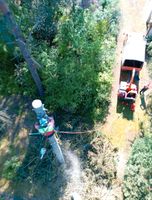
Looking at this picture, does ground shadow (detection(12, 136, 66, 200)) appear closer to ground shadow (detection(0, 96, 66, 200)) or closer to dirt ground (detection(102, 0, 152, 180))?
ground shadow (detection(0, 96, 66, 200))

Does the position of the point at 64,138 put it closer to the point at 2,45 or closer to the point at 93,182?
the point at 93,182

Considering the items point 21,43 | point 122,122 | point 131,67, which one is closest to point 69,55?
point 21,43

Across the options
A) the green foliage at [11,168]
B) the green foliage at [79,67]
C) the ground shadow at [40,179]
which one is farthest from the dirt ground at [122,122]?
the green foliage at [11,168]

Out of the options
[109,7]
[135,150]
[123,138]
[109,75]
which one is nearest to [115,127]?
[123,138]

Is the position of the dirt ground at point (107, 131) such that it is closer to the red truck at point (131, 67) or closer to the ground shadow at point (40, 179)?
the ground shadow at point (40, 179)

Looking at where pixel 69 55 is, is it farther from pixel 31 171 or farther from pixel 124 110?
pixel 31 171
